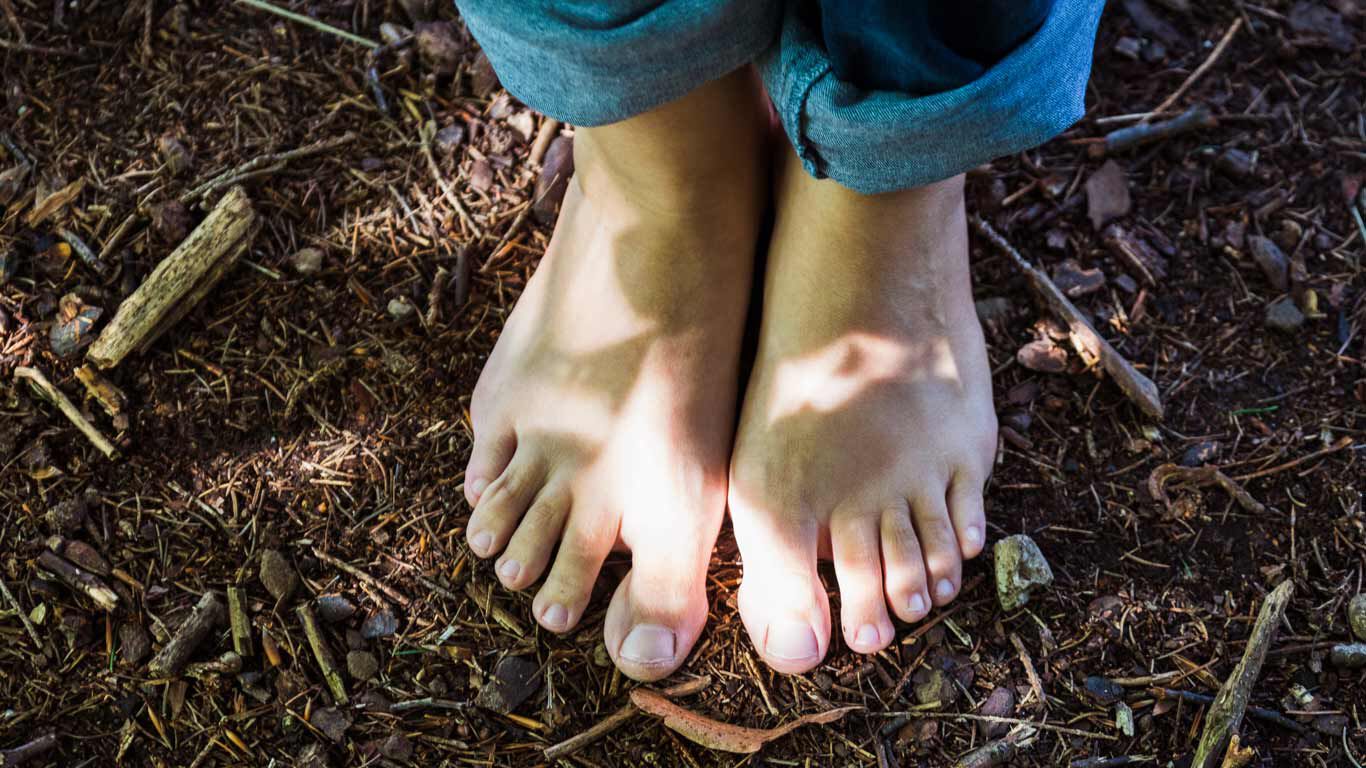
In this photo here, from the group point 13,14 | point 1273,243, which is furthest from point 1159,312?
point 13,14

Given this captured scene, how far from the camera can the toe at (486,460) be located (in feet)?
4.64

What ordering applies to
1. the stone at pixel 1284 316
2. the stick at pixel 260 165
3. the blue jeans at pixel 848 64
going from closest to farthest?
the blue jeans at pixel 848 64 < the stone at pixel 1284 316 < the stick at pixel 260 165

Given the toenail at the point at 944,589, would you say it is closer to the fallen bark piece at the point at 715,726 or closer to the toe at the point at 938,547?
the toe at the point at 938,547

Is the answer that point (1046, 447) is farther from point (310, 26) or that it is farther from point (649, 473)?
point (310, 26)

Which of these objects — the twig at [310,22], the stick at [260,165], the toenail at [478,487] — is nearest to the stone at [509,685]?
the toenail at [478,487]

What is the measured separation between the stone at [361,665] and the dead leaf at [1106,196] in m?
1.33

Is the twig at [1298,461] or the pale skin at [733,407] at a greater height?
the pale skin at [733,407]

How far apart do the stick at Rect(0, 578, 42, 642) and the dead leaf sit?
1713 millimetres

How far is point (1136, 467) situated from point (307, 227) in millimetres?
1366

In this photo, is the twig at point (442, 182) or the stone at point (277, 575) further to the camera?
the twig at point (442, 182)

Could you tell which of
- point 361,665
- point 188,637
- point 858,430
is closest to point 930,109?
point 858,430

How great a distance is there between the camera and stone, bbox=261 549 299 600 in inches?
53.0

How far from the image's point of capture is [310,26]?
179cm

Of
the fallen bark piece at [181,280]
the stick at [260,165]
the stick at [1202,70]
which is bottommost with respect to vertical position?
the stick at [1202,70]
